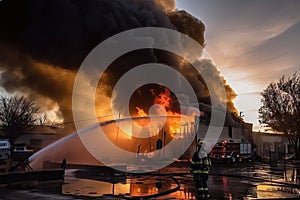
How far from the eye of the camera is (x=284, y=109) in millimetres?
36031

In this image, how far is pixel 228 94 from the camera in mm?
41094

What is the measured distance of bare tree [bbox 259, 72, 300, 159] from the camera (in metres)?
35.1

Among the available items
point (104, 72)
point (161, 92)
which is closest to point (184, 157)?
point (161, 92)

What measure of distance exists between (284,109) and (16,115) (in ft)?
120

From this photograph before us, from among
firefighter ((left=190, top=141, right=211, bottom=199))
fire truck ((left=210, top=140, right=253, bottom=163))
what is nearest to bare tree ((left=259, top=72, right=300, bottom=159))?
fire truck ((left=210, top=140, right=253, bottom=163))

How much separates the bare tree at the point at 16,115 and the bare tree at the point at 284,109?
33016 mm

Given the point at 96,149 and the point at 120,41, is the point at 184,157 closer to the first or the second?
the point at 96,149

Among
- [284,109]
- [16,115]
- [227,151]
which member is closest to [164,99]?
[227,151]

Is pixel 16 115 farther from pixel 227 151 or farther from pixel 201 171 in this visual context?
pixel 201 171

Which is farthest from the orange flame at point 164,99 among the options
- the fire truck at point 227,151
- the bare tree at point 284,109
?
the bare tree at point 284,109

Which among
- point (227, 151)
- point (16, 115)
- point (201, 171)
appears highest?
point (16, 115)

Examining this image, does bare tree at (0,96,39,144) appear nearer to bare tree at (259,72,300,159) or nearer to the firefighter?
bare tree at (259,72,300,159)

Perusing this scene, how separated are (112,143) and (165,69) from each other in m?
8.12

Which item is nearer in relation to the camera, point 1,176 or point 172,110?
point 1,176
